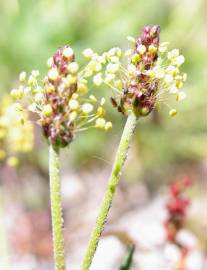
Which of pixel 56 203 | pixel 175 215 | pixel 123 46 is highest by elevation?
pixel 123 46

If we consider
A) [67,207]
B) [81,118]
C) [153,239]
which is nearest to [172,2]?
[67,207]

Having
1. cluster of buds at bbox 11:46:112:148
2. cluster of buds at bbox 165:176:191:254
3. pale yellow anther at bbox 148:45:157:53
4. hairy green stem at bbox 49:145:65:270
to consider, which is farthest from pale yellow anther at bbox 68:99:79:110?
cluster of buds at bbox 165:176:191:254

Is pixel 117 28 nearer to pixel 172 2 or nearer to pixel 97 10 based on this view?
pixel 97 10

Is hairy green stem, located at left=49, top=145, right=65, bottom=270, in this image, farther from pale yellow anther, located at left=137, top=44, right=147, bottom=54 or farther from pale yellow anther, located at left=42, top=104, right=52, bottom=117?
pale yellow anther, located at left=137, top=44, right=147, bottom=54

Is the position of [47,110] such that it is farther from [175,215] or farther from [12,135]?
[175,215]

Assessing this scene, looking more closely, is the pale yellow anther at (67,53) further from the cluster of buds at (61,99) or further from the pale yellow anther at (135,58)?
the pale yellow anther at (135,58)

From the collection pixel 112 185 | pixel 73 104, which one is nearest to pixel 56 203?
pixel 112 185
